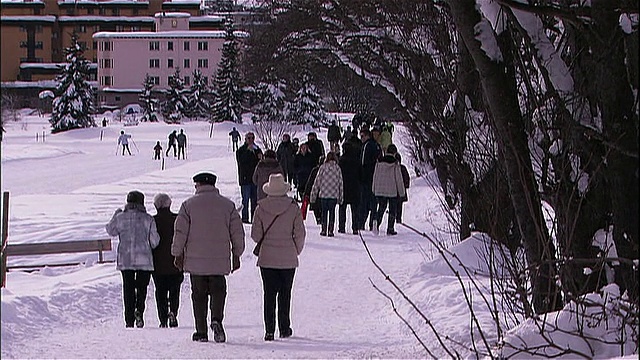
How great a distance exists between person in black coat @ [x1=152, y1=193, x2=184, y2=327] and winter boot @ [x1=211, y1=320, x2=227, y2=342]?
46.8 inches

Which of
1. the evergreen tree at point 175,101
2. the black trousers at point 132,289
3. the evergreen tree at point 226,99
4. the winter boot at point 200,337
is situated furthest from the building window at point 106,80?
the winter boot at point 200,337

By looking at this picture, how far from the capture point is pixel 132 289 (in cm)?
941

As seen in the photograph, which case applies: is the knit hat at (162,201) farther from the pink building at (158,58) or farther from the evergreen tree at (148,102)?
the evergreen tree at (148,102)

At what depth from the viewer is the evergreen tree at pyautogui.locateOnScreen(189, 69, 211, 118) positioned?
81.8m

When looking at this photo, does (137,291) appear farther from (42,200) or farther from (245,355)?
(42,200)

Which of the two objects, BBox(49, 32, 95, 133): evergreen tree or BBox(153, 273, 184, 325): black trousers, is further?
BBox(49, 32, 95, 133): evergreen tree

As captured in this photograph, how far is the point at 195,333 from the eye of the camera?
8.38 metres

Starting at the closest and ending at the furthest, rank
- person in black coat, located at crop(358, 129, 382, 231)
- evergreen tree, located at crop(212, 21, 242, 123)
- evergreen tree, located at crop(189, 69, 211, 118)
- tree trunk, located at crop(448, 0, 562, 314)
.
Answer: tree trunk, located at crop(448, 0, 562, 314) < person in black coat, located at crop(358, 129, 382, 231) < evergreen tree, located at crop(212, 21, 242, 123) < evergreen tree, located at crop(189, 69, 211, 118)

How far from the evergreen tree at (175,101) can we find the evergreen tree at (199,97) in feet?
2.02

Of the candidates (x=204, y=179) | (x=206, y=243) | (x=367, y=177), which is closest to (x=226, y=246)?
(x=206, y=243)

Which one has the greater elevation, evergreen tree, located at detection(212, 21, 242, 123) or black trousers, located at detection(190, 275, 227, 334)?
evergreen tree, located at detection(212, 21, 242, 123)

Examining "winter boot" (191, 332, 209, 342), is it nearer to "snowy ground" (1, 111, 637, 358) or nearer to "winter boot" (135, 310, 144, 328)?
"snowy ground" (1, 111, 637, 358)

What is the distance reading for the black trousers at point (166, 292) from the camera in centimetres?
952

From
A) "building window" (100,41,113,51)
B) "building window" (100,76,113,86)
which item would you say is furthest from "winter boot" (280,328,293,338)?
"building window" (100,76,113,86)
